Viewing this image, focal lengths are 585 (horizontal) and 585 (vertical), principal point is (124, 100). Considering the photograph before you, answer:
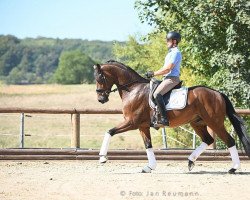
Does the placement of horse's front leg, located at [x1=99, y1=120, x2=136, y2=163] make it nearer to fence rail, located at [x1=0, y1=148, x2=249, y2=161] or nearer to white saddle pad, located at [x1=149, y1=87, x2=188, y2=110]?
white saddle pad, located at [x1=149, y1=87, x2=188, y2=110]

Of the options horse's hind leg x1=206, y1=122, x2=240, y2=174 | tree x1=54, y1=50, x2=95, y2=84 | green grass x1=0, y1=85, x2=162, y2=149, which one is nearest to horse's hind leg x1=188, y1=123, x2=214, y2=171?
horse's hind leg x1=206, y1=122, x2=240, y2=174

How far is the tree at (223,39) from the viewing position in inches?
684

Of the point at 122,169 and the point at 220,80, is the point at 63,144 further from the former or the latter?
the point at 122,169

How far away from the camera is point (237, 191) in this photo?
9070 millimetres

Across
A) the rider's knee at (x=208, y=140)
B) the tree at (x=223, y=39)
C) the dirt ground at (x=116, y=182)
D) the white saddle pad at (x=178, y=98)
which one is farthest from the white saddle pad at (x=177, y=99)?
the tree at (x=223, y=39)

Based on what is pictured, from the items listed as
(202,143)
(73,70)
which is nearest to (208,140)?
(202,143)

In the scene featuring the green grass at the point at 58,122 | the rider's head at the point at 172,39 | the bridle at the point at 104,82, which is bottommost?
the green grass at the point at 58,122

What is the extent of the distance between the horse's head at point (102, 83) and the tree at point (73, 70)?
4382 inches

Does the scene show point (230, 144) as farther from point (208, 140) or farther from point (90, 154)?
point (90, 154)

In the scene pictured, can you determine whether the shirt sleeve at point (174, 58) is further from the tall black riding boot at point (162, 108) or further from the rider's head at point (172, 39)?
the tall black riding boot at point (162, 108)

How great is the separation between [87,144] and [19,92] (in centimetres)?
2690

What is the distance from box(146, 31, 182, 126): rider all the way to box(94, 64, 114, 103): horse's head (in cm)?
103

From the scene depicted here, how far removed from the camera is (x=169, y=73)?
36.2 feet

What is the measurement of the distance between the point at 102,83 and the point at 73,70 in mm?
115782
